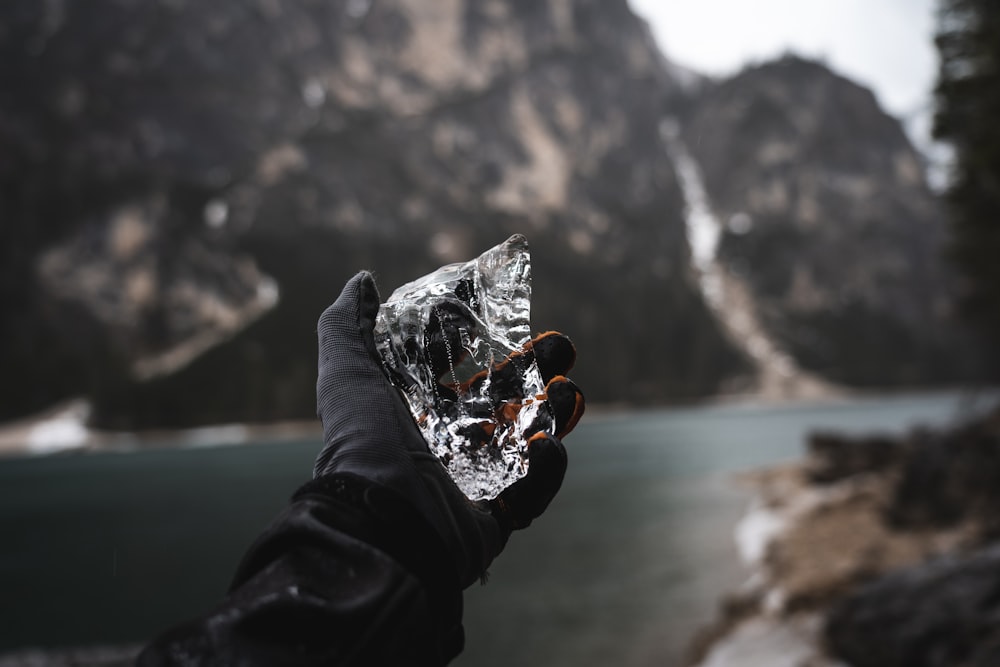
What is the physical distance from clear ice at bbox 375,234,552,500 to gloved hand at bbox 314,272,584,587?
10 cm

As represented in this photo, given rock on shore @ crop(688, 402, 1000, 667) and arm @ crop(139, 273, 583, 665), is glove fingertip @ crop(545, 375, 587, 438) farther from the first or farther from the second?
rock on shore @ crop(688, 402, 1000, 667)

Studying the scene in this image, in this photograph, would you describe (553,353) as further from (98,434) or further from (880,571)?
(98,434)

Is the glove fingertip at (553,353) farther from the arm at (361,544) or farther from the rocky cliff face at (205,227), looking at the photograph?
the rocky cliff face at (205,227)

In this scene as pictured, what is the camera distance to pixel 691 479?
42219 millimetres

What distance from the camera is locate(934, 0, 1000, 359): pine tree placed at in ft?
41.4

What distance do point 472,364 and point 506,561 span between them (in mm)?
20530

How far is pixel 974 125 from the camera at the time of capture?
1497cm

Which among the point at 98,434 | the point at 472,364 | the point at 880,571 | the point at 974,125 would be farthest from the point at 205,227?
the point at 472,364

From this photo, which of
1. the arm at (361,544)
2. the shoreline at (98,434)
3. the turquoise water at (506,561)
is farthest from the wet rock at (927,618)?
the shoreline at (98,434)

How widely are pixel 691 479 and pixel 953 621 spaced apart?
117 ft

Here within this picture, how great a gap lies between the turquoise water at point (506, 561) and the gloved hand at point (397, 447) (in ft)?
39.0

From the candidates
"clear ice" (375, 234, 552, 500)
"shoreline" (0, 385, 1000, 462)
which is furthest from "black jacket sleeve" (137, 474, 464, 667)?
"shoreline" (0, 385, 1000, 462)

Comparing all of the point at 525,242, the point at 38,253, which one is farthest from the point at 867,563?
the point at 38,253

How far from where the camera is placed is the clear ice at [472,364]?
2.60 meters
